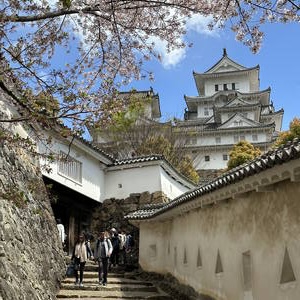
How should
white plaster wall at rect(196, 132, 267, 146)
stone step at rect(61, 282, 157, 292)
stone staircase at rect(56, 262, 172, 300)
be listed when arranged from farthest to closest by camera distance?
white plaster wall at rect(196, 132, 267, 146), stone step at rect(61, 282, 157, 292), stone staircase at rect(56, 262, 172, 300)

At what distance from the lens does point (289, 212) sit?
5859 mm

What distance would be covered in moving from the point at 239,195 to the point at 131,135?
68.0 feet

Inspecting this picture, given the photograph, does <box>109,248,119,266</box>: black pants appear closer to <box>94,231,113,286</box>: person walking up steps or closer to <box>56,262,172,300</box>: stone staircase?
<box>56,262,172,300</box>: stone staircase

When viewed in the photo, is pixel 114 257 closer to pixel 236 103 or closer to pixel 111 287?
pixel 111 287

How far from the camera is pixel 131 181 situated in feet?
67.9

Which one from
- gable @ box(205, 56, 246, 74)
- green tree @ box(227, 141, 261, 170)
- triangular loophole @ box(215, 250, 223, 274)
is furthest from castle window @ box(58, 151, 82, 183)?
gable @ box(205, 56, 246, 74)

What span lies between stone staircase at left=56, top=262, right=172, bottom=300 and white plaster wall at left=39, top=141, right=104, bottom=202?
4112 millimetres

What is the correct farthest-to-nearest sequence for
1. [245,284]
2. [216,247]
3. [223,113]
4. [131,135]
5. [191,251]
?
[223,113] → [131,135] → [191,251] → [216,247] → [245,284]

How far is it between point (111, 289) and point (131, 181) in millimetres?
8692

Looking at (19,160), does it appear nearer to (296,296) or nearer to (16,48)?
(16,48)

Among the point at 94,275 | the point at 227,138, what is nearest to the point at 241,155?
the point at 227,138

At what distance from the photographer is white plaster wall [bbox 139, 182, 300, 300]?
587 centimetres

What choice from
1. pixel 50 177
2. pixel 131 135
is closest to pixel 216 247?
pixel 50 177

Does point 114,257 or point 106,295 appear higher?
point 114,257
